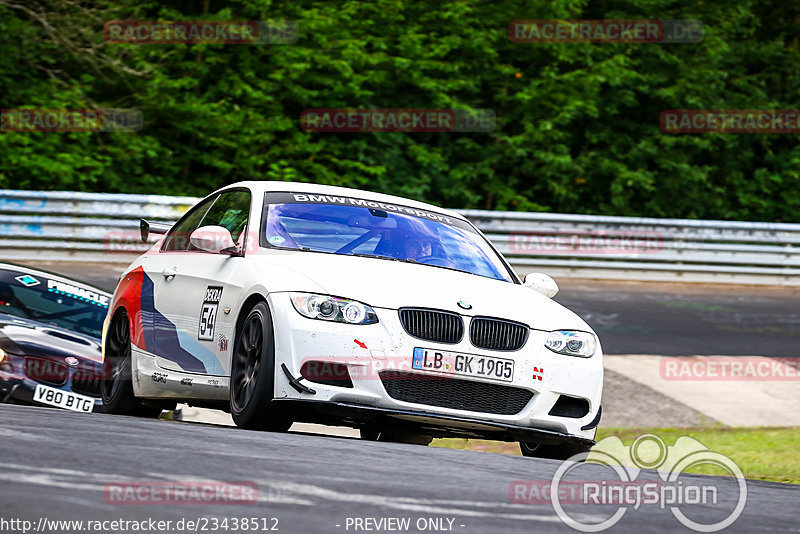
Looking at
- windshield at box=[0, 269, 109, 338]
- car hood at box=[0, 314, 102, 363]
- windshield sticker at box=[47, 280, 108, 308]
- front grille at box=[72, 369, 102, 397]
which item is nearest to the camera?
car hood at box=[0, 314, 102, 363]

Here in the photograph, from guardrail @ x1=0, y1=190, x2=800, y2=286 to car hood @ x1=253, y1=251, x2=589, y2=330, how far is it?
40.3ft

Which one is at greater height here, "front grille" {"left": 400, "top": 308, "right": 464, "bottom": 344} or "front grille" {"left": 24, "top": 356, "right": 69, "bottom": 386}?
"front grille" {"left": 400, "top": 308, "right": 464, "bottom": 344}

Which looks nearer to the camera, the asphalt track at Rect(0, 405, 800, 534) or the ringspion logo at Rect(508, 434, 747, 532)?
the asphalt track at Rect(0, 405, 800, 534)

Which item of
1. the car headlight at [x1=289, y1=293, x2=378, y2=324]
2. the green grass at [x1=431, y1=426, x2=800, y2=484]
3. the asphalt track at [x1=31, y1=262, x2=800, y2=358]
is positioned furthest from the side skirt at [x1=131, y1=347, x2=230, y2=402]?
the asphalt track at [x1=31, y1=262, x2=800, y2=358]

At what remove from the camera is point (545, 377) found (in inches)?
261

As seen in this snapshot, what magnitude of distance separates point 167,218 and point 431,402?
13.1m

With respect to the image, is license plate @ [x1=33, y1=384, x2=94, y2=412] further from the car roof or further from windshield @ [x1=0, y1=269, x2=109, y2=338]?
the car roof

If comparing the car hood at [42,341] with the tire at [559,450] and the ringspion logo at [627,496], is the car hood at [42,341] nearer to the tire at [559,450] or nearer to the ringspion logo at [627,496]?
the tire at [559,450]

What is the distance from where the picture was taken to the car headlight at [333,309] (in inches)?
249

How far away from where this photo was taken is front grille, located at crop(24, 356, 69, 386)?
8.62 m

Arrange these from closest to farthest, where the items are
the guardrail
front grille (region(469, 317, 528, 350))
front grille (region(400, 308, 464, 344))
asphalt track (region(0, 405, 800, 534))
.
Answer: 1. asphalt track (region(0, 405, 800, 534))
2. front grille (region(400, 308, 464, 344))
3. front grille (region(469, 317, 528, 350))
4. the guardrail

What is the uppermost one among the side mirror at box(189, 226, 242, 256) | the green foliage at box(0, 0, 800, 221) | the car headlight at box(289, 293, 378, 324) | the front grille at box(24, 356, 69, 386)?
the green foliage at box(0, 0, 800, 221)

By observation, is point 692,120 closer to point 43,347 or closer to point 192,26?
point 192,26

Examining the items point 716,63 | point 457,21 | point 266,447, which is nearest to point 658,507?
point 266,447
